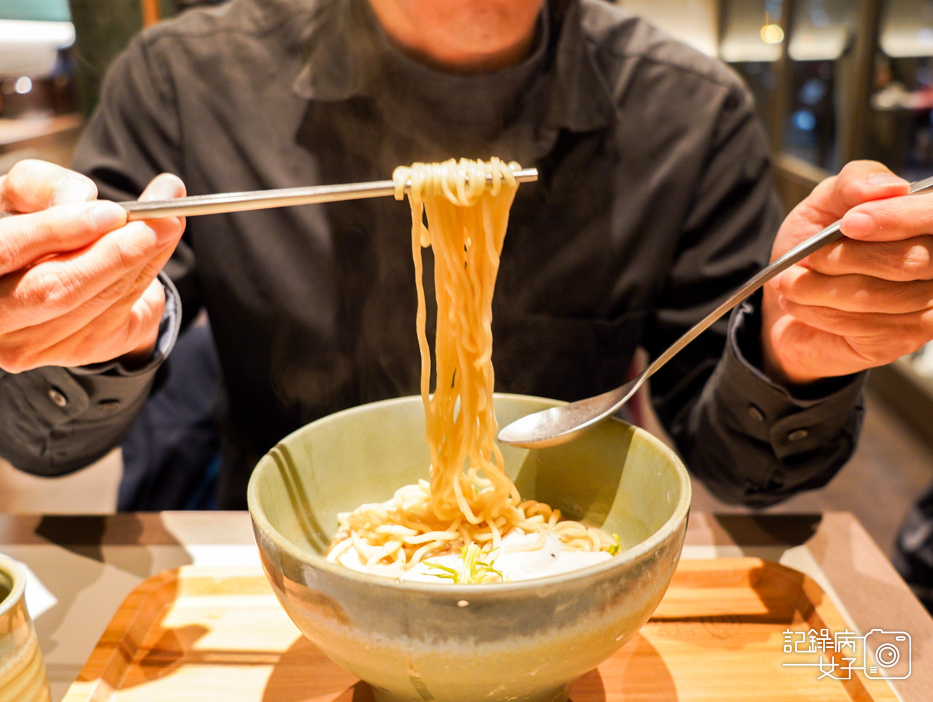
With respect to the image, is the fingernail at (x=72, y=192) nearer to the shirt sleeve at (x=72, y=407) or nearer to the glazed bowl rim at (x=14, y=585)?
the shirt sleeve at (x=72, y=407)

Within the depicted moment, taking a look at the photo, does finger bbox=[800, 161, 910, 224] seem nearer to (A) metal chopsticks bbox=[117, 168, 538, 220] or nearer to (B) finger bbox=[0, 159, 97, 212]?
(A) metal chopsticks bbox=[117, 168, 538, 220]

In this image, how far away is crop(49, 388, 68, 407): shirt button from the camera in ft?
4.51

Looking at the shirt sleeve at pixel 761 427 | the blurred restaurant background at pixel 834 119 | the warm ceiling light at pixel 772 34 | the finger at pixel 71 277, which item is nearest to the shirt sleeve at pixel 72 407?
the finger at pixel 71 277

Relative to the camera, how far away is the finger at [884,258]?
38.0 inches

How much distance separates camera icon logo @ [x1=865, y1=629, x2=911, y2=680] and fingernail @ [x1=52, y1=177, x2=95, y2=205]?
48.4 inches

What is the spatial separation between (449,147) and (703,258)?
0.63 m

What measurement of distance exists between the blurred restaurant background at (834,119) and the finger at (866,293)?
1.39 metres

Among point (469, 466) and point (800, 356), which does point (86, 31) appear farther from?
point (800, 356)

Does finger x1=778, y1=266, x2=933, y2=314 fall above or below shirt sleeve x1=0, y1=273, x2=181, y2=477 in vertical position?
above

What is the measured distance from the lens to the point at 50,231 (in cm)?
90

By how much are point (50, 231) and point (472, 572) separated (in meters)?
0.65

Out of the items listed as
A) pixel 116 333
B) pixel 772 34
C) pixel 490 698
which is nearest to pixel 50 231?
pixel 116 333

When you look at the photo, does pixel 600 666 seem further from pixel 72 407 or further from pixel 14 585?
pixel 72 407

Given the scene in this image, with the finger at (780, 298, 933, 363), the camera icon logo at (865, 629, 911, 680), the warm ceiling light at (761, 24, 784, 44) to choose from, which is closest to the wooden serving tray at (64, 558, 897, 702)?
the camera icon logo at (865, 629, 911, 680)
